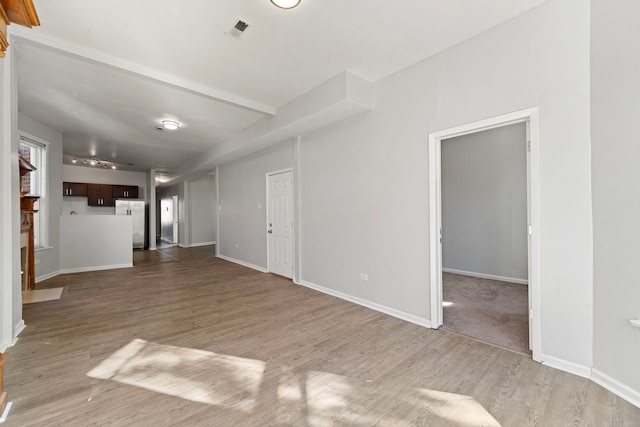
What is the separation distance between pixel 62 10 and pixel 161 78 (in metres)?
1.04

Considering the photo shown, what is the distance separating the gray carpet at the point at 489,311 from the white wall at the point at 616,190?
2.18 ft

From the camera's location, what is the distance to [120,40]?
2717mm

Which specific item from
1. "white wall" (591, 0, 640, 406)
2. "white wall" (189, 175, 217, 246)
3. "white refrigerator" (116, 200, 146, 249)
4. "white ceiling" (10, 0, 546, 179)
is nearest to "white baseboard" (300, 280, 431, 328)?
"white wall" (591, 0, 640, 406)

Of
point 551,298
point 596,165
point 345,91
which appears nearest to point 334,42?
point 345,91

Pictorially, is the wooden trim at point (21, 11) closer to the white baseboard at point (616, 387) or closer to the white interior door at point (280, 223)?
the white interior door at point (280, 223)

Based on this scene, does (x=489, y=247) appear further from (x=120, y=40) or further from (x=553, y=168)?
(x=120, y=40)

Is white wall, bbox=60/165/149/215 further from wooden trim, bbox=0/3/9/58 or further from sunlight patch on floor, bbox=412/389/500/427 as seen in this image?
sunlight patch on floor, bbox=412/389/500/427

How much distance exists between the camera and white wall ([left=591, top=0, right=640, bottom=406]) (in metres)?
1.84

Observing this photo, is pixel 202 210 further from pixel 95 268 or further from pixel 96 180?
pixel 95 268

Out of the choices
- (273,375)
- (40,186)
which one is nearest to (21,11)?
(273,375)

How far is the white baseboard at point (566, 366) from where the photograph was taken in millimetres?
2090

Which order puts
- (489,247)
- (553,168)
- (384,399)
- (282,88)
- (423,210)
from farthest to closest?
1. (489,247)
2. (282,88)
3. (423,210)
4. (553,168)
5. (384,399)

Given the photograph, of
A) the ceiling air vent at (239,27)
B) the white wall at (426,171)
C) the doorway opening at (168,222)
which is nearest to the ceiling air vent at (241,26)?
the ceiling air vent at (239,27)

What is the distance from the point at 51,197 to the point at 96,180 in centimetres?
456
